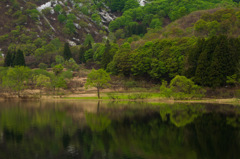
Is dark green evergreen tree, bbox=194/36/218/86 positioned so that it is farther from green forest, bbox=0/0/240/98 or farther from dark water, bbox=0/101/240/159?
dark water, bbox=0/101/240/159

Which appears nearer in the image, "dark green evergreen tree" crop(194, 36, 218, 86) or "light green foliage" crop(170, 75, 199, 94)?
"light green foliage" crop(170, 75, 199, 94)

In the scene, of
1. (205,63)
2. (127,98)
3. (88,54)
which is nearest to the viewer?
(205,63)

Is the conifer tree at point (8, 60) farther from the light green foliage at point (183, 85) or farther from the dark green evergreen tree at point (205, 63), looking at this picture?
the dark green evergreen tree at point (205, 63)

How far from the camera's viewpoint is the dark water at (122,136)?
85.2 ft

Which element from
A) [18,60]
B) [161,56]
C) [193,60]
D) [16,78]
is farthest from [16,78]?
[193,60]

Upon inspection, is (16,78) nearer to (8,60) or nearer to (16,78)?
(16,78)

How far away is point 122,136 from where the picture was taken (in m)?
33.2

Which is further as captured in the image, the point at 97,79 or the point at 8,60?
the point at 8,60

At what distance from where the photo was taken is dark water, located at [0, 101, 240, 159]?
2597 cm

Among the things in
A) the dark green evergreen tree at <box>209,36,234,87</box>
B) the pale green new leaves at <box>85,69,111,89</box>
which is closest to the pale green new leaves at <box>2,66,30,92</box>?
the pale green new leaves at <box>85,69,111,89</box>

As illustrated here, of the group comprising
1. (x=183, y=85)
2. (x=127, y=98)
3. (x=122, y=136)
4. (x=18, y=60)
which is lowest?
(x=122, y=136)

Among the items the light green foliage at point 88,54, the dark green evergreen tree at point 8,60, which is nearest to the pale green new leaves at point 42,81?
the dark green evergreen tree at point 8,60

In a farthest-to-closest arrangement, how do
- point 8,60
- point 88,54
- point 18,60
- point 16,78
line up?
point 88,54 < point 8,60 < point 18,60 < point 16,78

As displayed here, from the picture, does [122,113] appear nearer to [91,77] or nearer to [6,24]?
[91,77]
